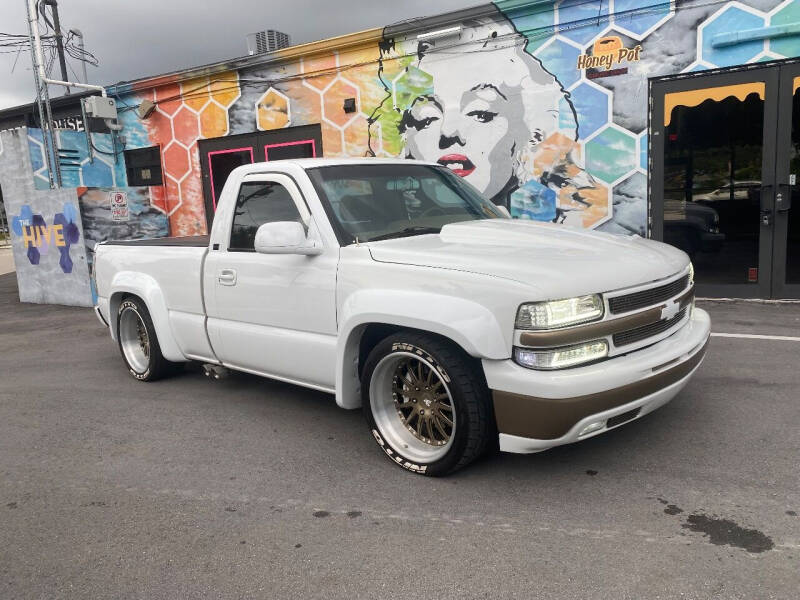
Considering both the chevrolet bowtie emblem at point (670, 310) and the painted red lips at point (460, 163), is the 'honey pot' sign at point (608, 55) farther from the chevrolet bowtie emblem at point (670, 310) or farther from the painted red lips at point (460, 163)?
the chevrolet bowtie emblem at point (670, 310)

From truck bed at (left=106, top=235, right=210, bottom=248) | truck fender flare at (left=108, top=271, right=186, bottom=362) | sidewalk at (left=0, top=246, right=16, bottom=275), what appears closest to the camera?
truck bed at (left=106, top=235, right=210, bottom=248)

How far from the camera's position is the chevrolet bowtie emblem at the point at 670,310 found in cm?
349

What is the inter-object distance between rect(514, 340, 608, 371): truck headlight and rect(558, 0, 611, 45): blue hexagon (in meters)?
6.79

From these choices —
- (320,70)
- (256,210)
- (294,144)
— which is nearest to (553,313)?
(256,210)

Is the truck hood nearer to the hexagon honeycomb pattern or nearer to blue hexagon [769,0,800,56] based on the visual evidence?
blue hexagon [769,0,800,56]

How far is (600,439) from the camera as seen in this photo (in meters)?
3.94

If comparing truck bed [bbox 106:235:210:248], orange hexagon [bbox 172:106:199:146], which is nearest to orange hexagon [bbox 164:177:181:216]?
orange hexagon [bbox 172:106:199:146]

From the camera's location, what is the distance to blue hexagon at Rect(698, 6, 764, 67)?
7.61m

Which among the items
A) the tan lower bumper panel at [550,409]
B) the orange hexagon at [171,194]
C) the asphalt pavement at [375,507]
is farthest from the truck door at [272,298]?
the orange hexagon at [171,194]

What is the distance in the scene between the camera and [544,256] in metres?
3.41

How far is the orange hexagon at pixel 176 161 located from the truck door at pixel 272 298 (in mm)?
9285

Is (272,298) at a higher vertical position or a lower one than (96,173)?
lower

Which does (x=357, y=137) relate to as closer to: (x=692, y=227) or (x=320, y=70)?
(x=320, y=70)

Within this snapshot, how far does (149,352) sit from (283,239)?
256 cm
